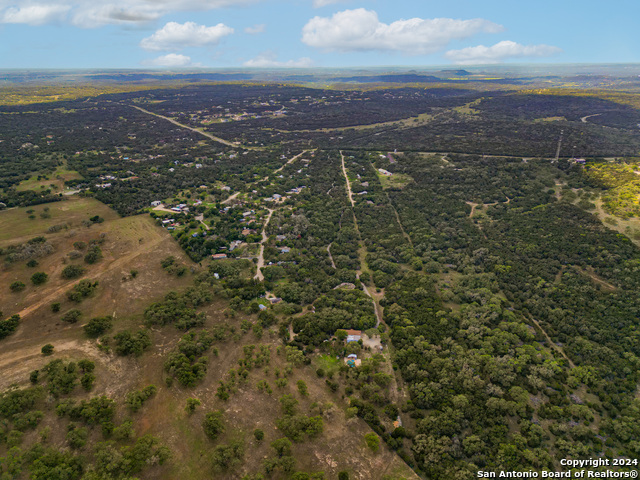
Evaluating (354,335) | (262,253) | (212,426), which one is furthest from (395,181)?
(212,426)

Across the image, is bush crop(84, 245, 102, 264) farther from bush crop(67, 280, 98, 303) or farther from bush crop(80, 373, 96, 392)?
bush crop(80, 373, 96, 392)

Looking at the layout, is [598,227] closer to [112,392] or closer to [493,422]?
[493,422]

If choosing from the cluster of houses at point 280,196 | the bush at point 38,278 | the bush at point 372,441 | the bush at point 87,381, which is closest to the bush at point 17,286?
the bush at point 38,278

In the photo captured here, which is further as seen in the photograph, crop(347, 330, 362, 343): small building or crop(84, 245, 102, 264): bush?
crop(84, 245, 102, 264): bush

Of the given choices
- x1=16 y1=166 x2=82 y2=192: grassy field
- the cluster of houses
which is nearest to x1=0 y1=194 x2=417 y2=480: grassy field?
x1=16 y1=166 x2=82 y2=192: grassy field

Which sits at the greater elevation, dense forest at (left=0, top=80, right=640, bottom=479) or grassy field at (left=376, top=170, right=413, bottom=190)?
grassy field at (left=376, top=170, right=413, bottom=190)

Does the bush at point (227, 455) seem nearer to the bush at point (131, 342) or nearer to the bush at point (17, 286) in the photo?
the bush at point (131, 342)
